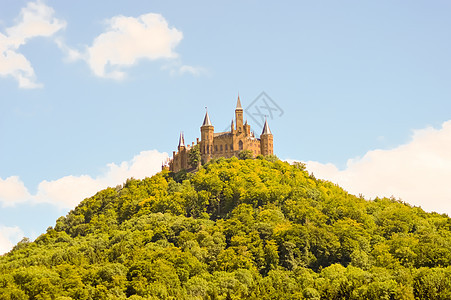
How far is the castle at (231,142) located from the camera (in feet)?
562

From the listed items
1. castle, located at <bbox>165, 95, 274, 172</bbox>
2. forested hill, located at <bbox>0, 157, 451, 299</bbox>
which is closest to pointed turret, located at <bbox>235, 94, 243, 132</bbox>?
castle, located at <bbox>165, 95, 274, 172</bbox>

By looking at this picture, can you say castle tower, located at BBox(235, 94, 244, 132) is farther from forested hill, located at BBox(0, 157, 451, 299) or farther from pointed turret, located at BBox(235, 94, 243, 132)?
forested hill, located at BBox(0, 157, 451, 299)

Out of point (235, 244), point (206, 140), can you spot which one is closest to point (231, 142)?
point (206, 140)

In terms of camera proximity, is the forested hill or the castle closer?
Result: the forested hill

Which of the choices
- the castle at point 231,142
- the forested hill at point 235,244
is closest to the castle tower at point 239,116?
the castle at point 231,142

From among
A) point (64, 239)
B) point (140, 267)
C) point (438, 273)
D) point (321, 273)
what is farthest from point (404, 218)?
point (64, 239)

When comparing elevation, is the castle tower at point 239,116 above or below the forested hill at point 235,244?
above

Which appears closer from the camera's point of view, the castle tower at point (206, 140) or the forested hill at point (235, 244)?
the forested hill at point (235, 244)

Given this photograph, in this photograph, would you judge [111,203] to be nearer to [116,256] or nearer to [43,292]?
[116,256]

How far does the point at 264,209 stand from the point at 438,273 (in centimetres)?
4697

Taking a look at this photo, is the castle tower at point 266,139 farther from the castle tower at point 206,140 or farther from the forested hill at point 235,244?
the castle tower at point 206,140

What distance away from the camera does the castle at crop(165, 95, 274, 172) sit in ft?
562

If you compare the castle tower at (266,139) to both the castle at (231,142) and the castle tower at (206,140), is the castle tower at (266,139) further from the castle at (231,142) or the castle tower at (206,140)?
the castle tower at (206,140)

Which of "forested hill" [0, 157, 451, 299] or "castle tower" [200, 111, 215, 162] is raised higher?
"castle tower" [200, 111, 215, 162]
